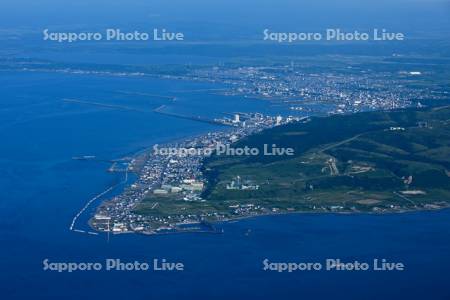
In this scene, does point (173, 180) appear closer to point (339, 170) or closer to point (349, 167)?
point (339, 170)

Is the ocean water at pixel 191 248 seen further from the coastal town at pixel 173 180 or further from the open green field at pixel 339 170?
the open green field at pixel 339 170

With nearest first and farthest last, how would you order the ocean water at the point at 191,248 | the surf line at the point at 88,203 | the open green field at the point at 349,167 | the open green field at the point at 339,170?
the ocean water at the point at 191,248, the surf line at the point at 88,203, the open green field at the point at 339,170, the open green field at the point at 349,167

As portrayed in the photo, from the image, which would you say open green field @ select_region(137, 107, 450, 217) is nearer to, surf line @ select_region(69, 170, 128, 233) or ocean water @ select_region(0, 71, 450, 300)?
ocean water @ select_region(0, 71, 450, 300)

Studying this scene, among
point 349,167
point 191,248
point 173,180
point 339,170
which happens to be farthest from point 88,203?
point 349,167

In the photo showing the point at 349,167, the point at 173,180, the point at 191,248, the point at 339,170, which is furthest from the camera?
the point at 349,167

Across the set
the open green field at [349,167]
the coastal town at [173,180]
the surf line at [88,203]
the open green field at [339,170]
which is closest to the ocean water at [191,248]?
the surf line at [88,203]

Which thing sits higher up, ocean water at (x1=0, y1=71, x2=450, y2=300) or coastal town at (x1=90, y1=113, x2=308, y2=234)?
coastal town at (x1=90, y1=113, x2=308, y2=234)

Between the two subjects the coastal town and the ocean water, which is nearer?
the ocean water

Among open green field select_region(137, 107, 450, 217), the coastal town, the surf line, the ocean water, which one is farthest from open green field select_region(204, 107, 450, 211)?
the surf line

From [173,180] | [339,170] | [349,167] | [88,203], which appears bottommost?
[88,203]

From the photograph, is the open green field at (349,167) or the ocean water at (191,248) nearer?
the ocean water at (191,248)

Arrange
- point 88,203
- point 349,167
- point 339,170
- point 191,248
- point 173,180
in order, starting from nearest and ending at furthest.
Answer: point 191,248 → point 88,203 → point 173,180 → point 339,170 → point 349,167

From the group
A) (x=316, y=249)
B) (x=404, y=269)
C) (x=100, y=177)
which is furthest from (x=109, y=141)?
(x=404, y=269)
